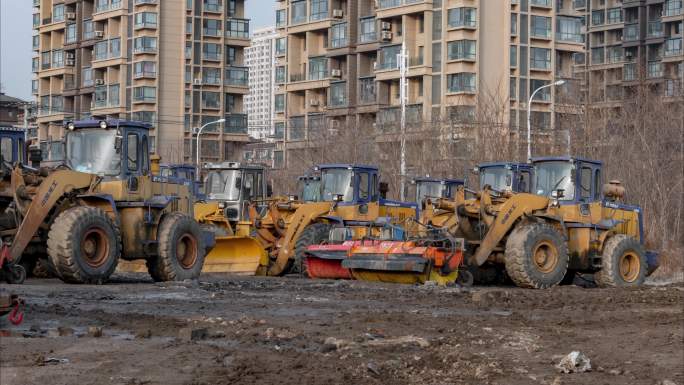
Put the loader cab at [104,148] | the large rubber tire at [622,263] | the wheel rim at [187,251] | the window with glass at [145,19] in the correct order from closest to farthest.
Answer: the loader cab at [104,148]
the wheel rim at [187,251]
the large rubber tire at [622,263]
the window with glass at [145,19]

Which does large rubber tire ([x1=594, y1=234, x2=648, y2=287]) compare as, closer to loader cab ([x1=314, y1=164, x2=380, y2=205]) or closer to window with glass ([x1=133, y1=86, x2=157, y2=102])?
loader cab ([x1=314, y1=164, x2=380, y2=205])

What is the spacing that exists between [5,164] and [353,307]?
7.83m

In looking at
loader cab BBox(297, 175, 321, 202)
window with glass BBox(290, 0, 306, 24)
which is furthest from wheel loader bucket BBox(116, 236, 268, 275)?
window with glass BBox(290, 0, 306, 24)

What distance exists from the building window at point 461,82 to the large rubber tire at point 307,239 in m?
50.0

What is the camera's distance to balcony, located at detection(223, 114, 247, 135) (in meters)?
102

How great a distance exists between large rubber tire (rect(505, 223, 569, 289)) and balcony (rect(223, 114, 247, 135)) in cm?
7334

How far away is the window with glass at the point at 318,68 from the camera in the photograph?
3706 inches

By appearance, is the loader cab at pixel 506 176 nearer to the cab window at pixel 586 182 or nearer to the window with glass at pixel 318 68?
the cab window at pixel 586 182

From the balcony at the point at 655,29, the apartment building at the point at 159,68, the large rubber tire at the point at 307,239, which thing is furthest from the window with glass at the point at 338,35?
the large rubber tire at the point at 307,239

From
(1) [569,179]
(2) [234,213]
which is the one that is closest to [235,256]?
(2) [234,213]

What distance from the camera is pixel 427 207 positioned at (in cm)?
3438

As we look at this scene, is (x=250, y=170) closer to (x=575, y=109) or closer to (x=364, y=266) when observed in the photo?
(x=364, y=266)

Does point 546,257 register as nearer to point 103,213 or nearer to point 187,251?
point 187,251

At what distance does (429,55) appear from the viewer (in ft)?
272
